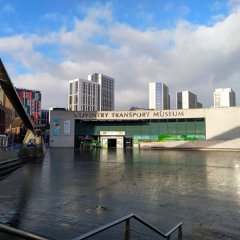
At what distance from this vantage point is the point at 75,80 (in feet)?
410

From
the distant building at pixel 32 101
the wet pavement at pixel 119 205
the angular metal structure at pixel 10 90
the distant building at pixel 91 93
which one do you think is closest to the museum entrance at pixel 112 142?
the angular metal structure at pixel 10 90

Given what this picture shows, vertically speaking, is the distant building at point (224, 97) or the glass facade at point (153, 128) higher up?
the distant building at point (224, 97)

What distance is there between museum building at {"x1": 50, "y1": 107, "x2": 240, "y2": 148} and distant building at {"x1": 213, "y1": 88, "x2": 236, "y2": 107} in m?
53.8

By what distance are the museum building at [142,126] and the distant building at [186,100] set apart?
53706 mm

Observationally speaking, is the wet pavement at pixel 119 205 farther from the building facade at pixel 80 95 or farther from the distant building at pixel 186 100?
the distant building at pixel 186 100

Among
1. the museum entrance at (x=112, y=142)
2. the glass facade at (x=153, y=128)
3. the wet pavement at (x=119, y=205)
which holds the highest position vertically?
the glass facade at (x=153, y=128)

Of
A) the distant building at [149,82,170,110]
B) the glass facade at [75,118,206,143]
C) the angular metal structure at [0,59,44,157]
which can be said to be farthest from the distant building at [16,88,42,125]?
the angular metal structure at [0,59,44,157]

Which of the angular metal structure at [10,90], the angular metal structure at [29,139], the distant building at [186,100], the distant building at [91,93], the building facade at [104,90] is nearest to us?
the angular metal structure at [10,90]

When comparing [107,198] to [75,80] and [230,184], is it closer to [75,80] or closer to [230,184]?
[230,184]

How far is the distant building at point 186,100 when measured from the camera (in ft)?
415

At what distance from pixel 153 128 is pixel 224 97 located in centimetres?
6017

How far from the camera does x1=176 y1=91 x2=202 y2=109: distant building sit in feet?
415

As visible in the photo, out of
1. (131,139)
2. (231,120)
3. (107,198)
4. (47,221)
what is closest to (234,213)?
(107,198)

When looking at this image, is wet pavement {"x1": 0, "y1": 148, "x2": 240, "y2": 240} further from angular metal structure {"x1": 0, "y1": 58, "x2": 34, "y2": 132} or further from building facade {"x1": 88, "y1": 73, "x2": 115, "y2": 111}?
building facade {"x1": 88, "y1": 73, "x2": 115, "y2": 111}
